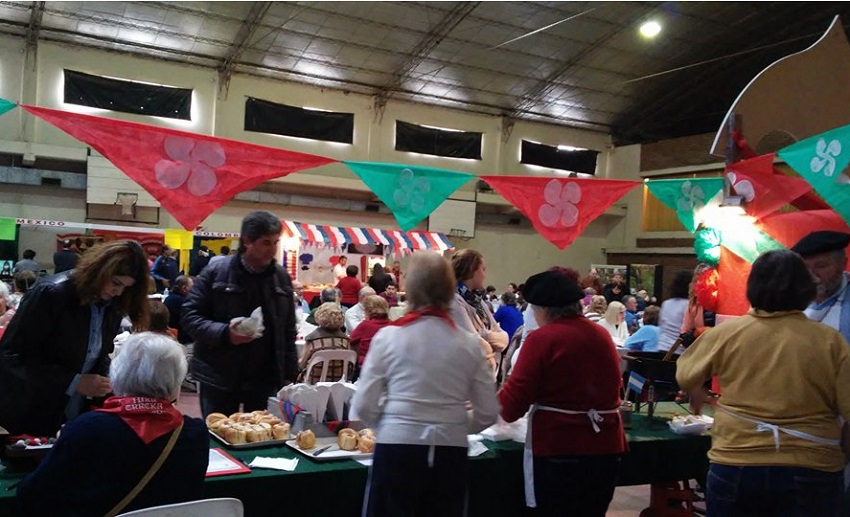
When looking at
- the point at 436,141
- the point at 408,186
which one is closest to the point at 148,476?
the point at 408,186

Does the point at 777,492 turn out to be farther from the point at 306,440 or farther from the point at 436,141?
the point at 436,141

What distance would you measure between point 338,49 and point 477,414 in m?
13.2

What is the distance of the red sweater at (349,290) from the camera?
10094 millimetres

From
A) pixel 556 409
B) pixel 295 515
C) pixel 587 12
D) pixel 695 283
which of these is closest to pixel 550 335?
pixel 556 409

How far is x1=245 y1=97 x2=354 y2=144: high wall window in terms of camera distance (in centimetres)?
1521

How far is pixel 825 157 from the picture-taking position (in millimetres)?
3807

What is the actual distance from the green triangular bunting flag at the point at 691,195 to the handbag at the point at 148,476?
471 centimetres

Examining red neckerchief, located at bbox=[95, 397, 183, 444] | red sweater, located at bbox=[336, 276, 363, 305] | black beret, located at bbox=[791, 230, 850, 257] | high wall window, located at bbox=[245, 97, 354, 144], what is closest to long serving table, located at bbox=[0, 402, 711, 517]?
red neckerchief, located at bbox=[95, 397, 183, 444]

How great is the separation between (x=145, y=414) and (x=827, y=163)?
3.67 metres

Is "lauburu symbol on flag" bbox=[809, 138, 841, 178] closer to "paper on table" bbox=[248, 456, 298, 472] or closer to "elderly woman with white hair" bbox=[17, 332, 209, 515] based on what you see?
"paper on table" bbox=[248, 456, 298, 472]

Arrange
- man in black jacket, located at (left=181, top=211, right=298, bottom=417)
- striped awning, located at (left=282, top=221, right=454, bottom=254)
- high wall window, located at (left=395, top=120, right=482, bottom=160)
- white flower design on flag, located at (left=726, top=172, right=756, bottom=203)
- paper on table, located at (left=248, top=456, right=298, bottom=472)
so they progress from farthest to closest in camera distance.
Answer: high wall window, located at (left=395, top=120, right=482, bottom=160) < striped awning, located at (left=282, top=221, right=454, bottom=254) < white flower design on flag, located at (left=726, top=172, right=756, bottom=203) < man in black jacket, located at (left=181, top=211, right=298, bottom=417) < paper on table, located at (left=248, top=456, right=298, bottom=472)

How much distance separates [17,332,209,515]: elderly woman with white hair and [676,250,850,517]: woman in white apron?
1594mm

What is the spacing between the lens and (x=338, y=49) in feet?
47.0

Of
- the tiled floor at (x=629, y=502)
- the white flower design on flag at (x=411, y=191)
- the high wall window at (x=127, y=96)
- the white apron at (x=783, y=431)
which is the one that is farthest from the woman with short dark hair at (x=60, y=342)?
the high wall window at (x=127, y=96)
